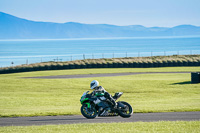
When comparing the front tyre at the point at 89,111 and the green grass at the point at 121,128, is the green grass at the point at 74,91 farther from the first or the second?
the green grass at the point at 121,128

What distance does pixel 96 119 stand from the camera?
592 inches

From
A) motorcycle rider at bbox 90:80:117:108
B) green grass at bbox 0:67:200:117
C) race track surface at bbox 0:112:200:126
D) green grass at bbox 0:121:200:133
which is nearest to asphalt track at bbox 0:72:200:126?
race track surface at bbox 0:112:200:126

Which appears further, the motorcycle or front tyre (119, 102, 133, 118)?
front tyre (119, 102, 133, 118)

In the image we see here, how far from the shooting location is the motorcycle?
1456cm

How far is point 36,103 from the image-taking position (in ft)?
74.7

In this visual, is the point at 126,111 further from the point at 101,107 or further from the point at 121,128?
the point at 121,128

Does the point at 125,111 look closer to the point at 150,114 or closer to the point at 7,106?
the point at 150,114

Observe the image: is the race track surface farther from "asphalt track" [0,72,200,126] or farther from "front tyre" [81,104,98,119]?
"front tyre" [81,104,98,119]

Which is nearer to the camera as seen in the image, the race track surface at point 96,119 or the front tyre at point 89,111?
the race track surface at point 96,119

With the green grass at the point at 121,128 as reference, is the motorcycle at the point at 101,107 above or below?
above

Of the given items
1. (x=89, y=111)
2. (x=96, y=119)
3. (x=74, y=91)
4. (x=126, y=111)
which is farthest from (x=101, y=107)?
(x=74, y=91)

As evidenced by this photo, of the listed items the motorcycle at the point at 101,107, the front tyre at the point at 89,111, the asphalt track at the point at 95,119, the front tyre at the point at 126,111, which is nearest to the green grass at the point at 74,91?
the asphalt track at the point at 95,119

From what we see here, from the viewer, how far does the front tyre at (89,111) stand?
14804 millimetres

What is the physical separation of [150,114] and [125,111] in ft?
7.34
